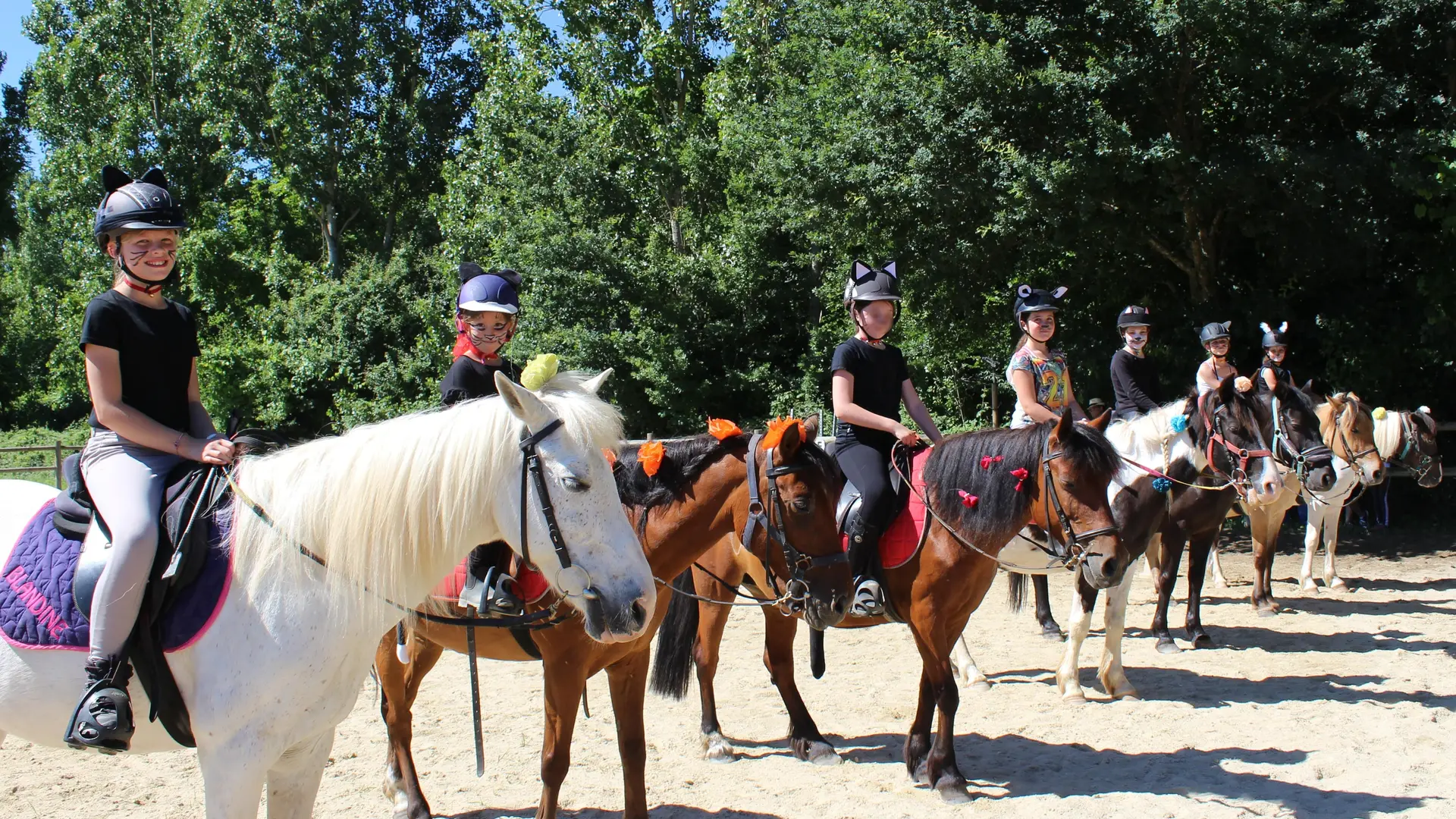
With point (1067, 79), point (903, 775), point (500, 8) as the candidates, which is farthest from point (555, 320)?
point (903, 775)

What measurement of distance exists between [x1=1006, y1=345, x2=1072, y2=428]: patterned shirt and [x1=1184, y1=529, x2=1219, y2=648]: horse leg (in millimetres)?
2684

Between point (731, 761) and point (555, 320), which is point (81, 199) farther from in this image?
point (731, 761)

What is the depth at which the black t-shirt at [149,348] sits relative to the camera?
2.89 meters

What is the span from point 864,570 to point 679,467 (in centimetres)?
125

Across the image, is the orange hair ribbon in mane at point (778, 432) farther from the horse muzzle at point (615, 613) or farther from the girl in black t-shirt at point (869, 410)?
the horse muzzle at point (615, 613)

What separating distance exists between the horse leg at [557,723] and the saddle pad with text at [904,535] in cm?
188

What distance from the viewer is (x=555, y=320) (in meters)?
20.0

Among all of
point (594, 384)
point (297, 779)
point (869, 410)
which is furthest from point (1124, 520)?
point (297, 779)

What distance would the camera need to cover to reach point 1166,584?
8.05 metres

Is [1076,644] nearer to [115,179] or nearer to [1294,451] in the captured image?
[1294,451]

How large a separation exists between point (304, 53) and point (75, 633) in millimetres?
27121

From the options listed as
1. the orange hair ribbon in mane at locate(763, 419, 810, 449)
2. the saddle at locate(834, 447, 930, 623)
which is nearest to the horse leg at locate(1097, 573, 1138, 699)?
the saddle at locate(834, 447, 930, 623)

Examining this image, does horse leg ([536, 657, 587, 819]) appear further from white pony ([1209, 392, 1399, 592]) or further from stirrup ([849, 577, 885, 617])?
white pony ([1209, 392, 1399, 592])

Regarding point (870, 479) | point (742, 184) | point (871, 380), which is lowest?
point (870, 479)
